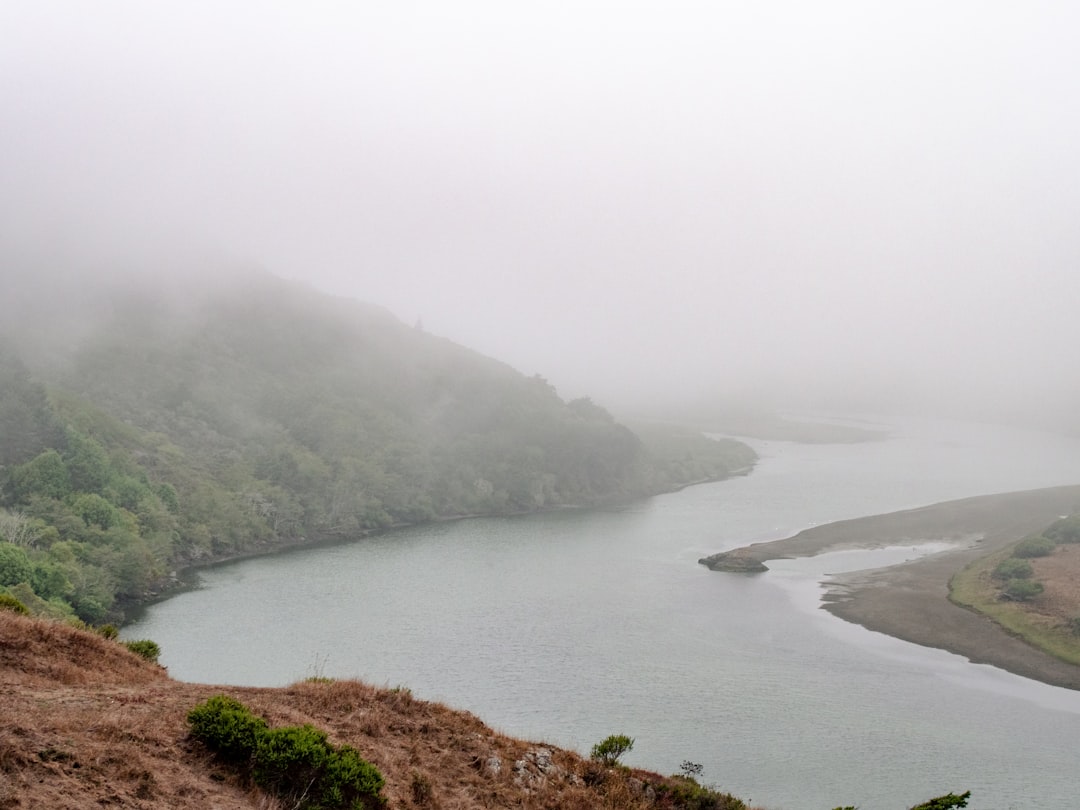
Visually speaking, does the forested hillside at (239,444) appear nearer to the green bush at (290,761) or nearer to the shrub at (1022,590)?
the green bush at (290,761)

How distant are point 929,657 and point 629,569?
34.0 meters

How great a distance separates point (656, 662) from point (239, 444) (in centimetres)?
9370

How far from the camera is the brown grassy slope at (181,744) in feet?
42.6

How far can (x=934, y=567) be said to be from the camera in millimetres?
89375

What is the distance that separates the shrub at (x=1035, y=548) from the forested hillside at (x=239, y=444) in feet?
231

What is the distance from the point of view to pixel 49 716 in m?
14.5

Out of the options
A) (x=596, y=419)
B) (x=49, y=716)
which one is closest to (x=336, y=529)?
(x=596, y=419)

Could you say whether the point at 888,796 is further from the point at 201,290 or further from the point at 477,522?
the point at 201,290

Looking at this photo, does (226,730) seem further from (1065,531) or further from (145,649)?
(1065,531)

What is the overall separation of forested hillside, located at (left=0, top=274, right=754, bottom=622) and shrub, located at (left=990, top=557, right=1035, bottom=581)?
7367 centimetres

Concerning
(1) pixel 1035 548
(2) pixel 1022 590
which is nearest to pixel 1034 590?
(2) pixel 1022 590

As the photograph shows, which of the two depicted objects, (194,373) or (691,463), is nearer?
(194,373)

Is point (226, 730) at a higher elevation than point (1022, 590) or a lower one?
higher

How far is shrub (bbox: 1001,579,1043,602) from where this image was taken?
245ft
